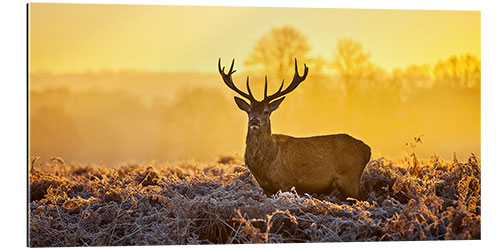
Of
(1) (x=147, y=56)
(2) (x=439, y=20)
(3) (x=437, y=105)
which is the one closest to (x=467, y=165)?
(3) (x=437, y=105)

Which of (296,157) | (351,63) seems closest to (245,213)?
(296,157)

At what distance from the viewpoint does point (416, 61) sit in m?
12.1

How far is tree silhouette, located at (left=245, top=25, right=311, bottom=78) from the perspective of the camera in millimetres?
12078

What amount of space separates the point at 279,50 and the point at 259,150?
216 centimetres

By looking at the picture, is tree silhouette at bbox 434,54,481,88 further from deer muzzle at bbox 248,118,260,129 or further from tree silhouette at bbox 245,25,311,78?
deer muzzle at bbox 248,118,260,129

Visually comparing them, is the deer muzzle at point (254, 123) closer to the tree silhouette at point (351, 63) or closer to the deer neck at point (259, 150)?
the deer neck at point (259, 150)

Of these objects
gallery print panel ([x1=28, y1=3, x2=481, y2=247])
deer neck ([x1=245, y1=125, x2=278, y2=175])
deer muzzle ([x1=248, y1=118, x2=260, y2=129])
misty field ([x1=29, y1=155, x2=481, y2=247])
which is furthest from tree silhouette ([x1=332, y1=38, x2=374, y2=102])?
deer muzzle ([x1=248, y1=118, x2=260, y2=129])

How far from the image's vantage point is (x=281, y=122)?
1440cm

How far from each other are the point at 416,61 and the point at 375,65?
2.13 ft

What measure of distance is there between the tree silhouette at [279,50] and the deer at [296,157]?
1047 mm

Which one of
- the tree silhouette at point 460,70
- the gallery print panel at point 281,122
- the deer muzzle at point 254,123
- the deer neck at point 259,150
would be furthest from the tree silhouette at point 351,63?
the deer muzzle at point 254,123

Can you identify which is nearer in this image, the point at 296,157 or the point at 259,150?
the point at 259,150

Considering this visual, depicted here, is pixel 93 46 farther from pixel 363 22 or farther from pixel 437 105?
pixel 437 105

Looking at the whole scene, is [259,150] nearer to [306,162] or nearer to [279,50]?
[306,162]
